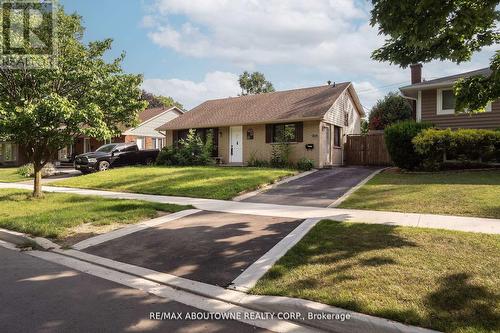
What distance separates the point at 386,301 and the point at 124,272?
3.66 metres

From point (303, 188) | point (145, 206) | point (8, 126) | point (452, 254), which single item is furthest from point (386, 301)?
point (8, 126)

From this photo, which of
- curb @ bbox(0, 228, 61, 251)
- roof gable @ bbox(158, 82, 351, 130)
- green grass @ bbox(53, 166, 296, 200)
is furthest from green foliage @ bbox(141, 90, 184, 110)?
curb @ bbox(0, 228, 61, 251)

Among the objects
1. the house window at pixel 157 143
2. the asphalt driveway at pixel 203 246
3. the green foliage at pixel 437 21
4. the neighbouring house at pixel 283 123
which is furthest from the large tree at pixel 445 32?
the house window at pixel 157 143

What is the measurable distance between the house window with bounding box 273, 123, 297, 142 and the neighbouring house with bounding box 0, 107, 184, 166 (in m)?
14.4

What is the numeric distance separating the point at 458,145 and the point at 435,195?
237 inches

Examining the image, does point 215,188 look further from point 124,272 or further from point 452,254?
point 452,254

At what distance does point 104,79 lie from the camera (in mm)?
12523

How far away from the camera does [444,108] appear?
59.9 ft

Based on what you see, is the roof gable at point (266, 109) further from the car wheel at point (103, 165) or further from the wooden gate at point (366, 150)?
the car wheel at point (103, 165)

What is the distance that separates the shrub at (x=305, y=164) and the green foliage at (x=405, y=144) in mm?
4352

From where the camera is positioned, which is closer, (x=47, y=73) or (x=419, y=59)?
(x=419, y=59)

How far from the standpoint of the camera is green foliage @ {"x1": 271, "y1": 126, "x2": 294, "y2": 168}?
20.2 m

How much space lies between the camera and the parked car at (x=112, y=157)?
21.5m

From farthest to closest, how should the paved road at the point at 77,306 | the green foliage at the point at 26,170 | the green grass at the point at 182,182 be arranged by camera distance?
the green foliage at the point at 26,170 → the green grass at the point at 182,182 → the paved road at the point at 77,306
